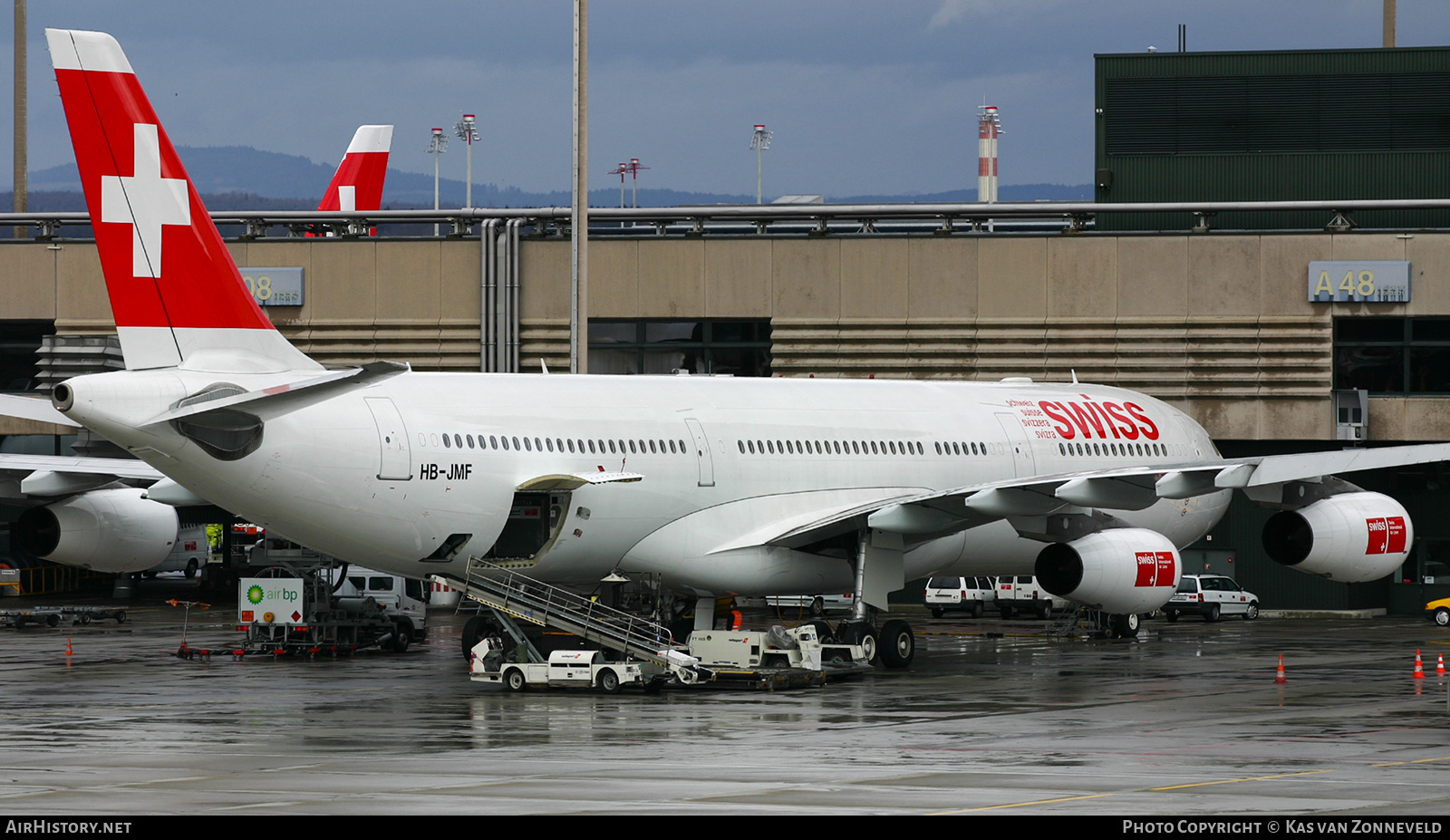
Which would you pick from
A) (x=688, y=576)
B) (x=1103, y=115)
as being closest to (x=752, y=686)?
(x=688, y=576)

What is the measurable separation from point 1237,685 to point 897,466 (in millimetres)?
7532

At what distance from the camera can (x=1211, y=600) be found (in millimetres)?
44969

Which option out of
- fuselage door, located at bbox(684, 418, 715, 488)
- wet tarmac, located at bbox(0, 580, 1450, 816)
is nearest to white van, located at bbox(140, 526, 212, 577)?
wet tarmac, located at bbox(0, 580, 1450, 816)

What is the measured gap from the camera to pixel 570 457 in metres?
27.4

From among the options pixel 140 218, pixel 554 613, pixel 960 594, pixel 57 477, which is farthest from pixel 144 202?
pixel 960 594

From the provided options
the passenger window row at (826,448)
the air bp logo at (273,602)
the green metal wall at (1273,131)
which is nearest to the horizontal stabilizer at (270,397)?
the passenger window row at (826,448)

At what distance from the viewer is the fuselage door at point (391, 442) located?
25.3m

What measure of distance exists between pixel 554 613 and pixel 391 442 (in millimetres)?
3646

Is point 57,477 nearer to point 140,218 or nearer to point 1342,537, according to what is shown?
point 140,218

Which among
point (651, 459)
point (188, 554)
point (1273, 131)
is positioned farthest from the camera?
point (188, 554)

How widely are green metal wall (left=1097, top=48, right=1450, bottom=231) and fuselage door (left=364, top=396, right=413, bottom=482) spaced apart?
27.5 meters

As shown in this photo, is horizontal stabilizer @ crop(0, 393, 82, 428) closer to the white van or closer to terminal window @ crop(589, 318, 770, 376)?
terminal window @ crop(589, 318, 770, 376)

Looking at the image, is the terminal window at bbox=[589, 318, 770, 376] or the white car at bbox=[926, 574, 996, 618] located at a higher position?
the terminal window at bbox=[589, 318, 770, 376]

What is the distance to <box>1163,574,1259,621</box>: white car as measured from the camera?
145ft
